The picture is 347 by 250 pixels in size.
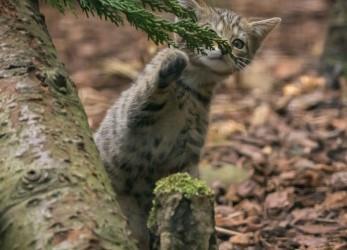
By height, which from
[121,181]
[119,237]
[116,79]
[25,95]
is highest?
[25,95]

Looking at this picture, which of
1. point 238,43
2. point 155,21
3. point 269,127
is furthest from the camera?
point 269,127

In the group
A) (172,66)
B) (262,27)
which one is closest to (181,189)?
(172,66)

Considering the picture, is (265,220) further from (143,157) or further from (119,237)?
(119,237)

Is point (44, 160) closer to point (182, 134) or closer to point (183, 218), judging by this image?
point (183, 218)

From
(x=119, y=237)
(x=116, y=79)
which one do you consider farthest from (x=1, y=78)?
(x=116, y=79)

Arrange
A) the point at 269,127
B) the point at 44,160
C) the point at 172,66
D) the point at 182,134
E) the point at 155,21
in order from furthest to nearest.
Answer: the point at 269,127 < the point at 182,134 < the point at 172,66 < the point at 155,21 < the point at 44,160

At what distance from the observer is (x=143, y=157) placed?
4.64m

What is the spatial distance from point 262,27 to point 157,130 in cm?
115

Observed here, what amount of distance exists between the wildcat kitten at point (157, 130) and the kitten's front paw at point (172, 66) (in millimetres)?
202

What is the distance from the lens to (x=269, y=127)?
6969 mm

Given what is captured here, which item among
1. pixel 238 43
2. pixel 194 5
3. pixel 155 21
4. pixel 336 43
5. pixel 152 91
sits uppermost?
pixel 155 21

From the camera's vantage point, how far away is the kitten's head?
4.70 m

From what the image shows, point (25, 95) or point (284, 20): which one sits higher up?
point (25, 95)

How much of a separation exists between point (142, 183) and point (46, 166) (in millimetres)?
1737
